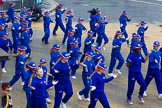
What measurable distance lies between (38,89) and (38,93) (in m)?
0.11

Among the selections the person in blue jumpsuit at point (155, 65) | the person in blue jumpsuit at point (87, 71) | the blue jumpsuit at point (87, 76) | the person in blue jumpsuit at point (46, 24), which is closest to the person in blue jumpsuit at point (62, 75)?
the person in blue jumpsuit at point (87, 71)

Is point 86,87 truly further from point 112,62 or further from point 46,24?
point 46,24

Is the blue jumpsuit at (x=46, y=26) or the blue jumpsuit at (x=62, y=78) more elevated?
the blue jumpsuit at (x=62, y=78)

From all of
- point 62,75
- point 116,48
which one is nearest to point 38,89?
point 62,75

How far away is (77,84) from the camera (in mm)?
15547

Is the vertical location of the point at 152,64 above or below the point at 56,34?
above

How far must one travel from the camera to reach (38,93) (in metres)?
11.4

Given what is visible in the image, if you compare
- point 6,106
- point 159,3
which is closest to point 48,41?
point 6,106

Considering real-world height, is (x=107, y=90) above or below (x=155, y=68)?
below

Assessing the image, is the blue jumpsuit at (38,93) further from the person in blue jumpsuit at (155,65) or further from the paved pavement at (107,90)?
the person in blue jumpsuit at (155,65)

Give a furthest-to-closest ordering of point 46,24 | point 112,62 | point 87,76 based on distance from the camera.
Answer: point 46,24 → point 112,62 → point 87,76

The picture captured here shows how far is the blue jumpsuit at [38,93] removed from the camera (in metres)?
11.3

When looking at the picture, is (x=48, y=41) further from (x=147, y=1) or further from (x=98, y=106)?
(x=147, y=1)

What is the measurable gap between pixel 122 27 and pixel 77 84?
674cm
